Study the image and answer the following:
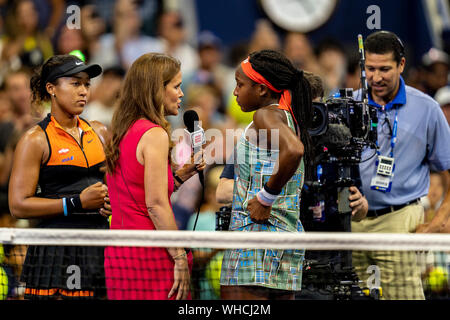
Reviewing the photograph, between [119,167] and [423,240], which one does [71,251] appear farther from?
[423,240]

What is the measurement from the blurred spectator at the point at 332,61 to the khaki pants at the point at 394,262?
3700 millimetres

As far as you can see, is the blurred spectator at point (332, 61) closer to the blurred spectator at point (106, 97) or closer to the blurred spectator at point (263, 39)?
the blurred spectator at point (263, 39)

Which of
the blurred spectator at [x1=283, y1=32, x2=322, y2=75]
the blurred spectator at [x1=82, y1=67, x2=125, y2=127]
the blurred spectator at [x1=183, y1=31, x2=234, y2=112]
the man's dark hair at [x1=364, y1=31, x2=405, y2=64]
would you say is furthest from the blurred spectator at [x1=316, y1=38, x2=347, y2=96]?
the man's dark hair at [x1=364, y1=31, x2=405, y2=64]

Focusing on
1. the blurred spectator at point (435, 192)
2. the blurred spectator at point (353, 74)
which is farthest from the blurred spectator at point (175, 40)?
the blurred spectator at point (435, 192)

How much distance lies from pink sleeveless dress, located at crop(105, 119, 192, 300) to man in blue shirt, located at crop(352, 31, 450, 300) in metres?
1.95

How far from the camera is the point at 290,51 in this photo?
880 cm

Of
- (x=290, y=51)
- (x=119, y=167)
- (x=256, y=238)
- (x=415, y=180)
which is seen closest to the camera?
(x=256, y=238)

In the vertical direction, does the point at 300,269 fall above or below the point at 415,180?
below

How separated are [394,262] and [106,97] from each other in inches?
170

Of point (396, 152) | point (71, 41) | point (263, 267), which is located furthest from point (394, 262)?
point (71, 41)

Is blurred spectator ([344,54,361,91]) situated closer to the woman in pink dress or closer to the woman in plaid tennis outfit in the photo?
the woman in plaid tennis outfit

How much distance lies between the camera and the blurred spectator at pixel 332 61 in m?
8.48

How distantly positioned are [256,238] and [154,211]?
545 mm
